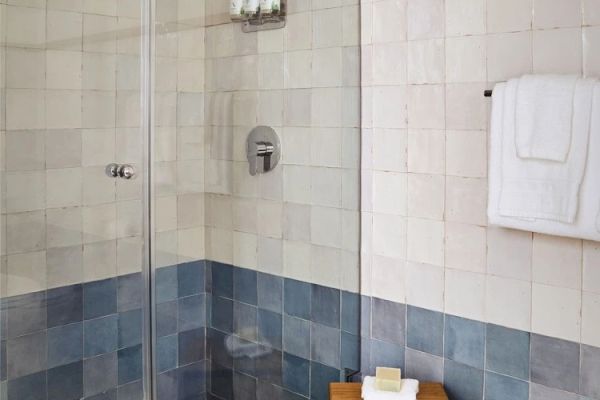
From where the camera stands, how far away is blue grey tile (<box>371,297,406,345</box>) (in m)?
2.15

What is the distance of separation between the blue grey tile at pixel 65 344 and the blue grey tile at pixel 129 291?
0.39ft

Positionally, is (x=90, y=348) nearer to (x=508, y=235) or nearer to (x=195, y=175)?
(x=195, y=175)

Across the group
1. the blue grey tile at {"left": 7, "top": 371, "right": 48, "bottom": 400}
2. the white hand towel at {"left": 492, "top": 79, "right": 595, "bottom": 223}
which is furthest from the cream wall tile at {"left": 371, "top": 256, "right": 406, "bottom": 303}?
the blue grey tile at {"left": 7, "top": 371, "right": 48, "bottom": 400}

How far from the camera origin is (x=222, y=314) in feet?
6.43

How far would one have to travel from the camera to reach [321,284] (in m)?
2.20

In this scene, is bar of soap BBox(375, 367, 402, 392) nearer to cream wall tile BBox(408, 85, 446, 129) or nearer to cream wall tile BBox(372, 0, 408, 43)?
cream wall tile BBox(408, 85, 446, 129)

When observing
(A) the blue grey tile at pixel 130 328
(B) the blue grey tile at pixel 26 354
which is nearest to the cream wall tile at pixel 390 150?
(A) the blue grey tile at pixel 130 328

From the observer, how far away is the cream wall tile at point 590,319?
1.75 m

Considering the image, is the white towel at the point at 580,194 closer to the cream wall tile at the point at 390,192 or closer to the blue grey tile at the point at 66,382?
the cream wall tile at the point at 390,192

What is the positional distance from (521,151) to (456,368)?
0.70 m

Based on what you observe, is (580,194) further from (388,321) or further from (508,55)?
(388,321)

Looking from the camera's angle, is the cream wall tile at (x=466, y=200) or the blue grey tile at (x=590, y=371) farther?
the cream wall tile at (x=466, y=200)

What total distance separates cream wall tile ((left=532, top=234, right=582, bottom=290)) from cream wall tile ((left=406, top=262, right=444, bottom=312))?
1.01 feet

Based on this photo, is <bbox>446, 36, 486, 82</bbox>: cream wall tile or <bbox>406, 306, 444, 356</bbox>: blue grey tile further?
<bbox>406, 306, 444, 356</bbox>: blue grey tile
